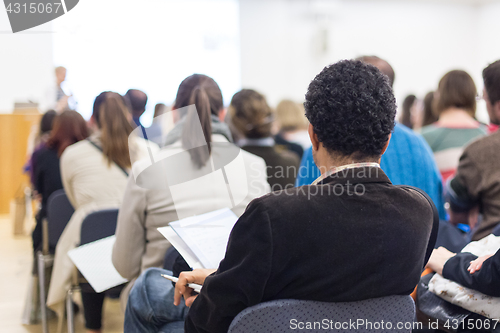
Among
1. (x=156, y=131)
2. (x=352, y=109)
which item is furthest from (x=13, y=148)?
(x=352, y=109)

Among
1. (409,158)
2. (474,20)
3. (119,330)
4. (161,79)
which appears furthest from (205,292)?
(474,20)

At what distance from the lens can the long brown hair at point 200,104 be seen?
1541mm

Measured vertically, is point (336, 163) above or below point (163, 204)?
above

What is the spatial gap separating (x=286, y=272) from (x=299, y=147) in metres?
2.74

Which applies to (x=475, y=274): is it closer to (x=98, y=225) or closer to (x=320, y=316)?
(x=320, y=316)

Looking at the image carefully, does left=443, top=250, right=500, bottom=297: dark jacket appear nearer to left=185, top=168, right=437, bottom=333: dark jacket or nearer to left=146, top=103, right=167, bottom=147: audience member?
left=185, top=168, right=437, bottom=333: dark jacket

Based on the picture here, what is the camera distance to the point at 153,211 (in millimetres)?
1600

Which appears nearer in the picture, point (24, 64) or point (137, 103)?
point (137, 103)

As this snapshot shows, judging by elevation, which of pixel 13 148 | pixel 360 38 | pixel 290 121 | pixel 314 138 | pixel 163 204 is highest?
pixel 360 38

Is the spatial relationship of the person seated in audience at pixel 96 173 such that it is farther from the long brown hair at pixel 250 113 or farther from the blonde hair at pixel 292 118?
the blonde hair at pixel 292 118

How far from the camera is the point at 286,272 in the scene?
880mm

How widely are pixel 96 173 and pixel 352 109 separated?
1.71 metres

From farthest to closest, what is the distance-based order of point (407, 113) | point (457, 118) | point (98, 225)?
point (407, 113) < point (457, 118) < point (98, 225)

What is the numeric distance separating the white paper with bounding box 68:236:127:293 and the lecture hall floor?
30.0 inches
